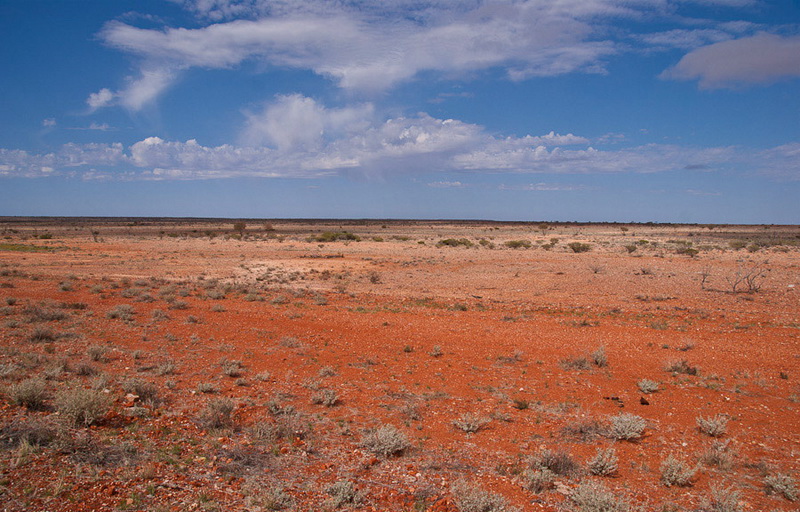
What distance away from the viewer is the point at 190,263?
101ft

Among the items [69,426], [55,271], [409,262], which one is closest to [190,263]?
[55,271]

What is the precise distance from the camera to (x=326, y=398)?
26.5 ft

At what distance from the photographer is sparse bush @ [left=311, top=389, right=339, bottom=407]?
8.01m

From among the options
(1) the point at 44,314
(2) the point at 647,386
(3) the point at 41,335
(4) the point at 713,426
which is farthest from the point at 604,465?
(1) the point at 44,314

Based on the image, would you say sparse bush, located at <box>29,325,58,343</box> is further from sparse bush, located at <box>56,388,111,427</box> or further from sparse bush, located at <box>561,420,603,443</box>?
sparse bush, located at <box>561,420,603,443</box>

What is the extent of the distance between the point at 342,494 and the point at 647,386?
6646 millimetres

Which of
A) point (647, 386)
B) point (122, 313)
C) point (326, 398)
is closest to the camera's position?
point (326, 398)

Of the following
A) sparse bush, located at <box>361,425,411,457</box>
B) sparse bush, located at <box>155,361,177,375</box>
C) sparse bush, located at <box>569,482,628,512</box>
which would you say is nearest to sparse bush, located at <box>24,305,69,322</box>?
sparse bush, located at <box>155,361,177,375</box>

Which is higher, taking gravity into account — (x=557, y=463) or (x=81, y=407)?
(x=81, y=407)

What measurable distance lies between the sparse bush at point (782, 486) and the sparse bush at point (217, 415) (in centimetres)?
728

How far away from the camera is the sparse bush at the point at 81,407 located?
20.6ft

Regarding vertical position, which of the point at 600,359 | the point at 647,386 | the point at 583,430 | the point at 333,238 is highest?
the point at 333,238

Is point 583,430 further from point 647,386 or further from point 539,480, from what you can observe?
point 647,386

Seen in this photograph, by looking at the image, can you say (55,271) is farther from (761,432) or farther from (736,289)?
(736,289)
